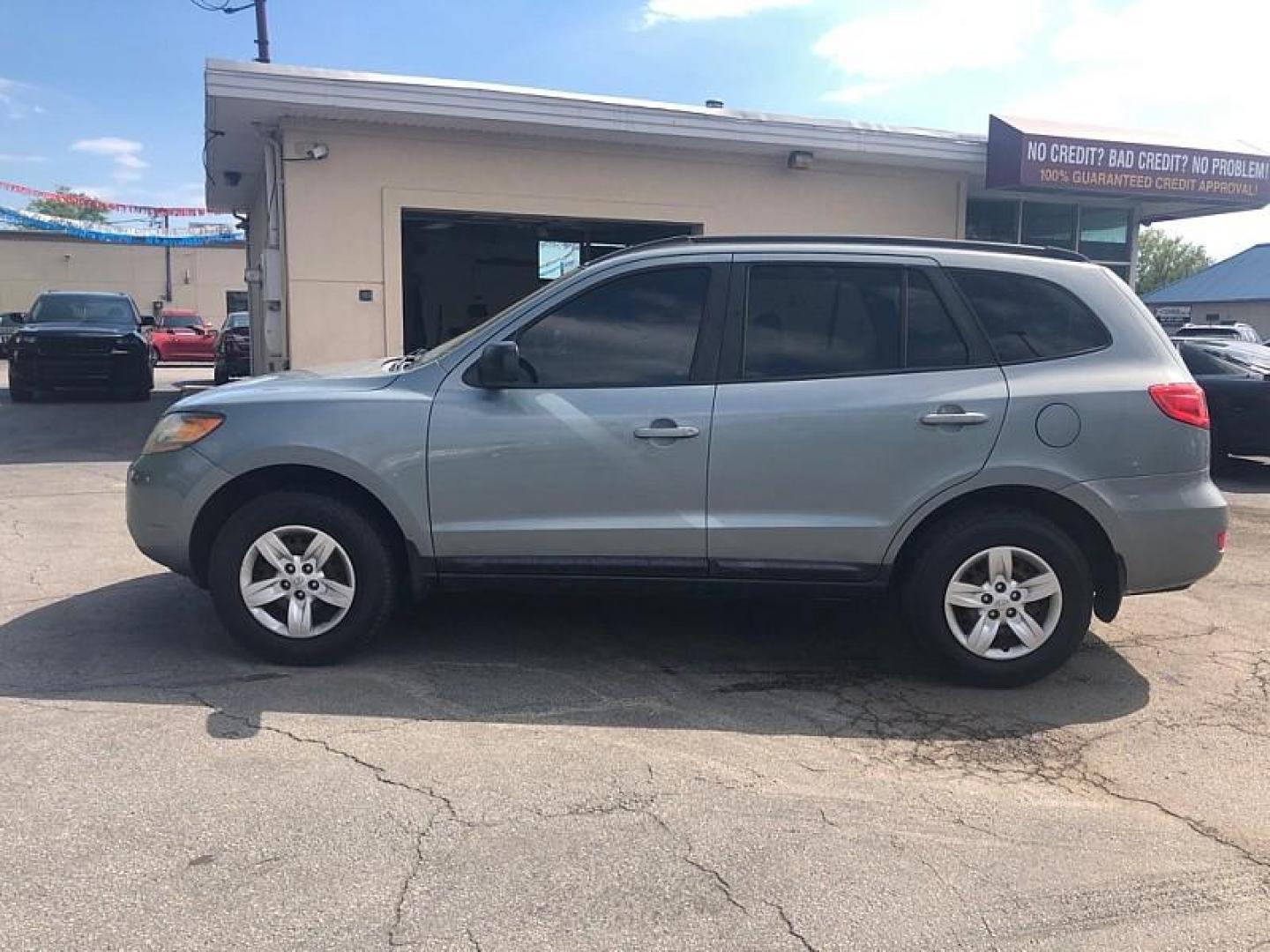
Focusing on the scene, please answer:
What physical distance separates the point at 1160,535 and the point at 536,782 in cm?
293

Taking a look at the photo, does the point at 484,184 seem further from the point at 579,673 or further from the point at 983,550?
the point at 983,550

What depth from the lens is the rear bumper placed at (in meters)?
4.55

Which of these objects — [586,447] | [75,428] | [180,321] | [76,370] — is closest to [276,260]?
[75,428]

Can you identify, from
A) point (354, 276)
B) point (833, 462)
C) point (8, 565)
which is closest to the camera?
point (833, 462)

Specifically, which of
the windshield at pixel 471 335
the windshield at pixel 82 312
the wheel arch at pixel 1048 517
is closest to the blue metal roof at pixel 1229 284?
the windshield at pixel 82 312

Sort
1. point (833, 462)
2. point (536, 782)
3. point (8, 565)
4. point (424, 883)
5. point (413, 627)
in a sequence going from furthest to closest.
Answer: point (8, 565) < point (413, 627) < point (833, 462) < point (536, 782) < point (424, 883)

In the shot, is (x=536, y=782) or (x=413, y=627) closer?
(x=536, y=782)

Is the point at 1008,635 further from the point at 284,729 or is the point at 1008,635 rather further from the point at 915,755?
the point at 284,729

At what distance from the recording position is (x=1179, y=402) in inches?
180

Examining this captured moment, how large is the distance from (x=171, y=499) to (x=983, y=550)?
142 inches

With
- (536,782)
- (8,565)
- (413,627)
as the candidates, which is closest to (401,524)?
(413,627)

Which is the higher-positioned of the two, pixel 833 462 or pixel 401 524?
pixel 833 462

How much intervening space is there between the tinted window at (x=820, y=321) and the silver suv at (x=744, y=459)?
0.4 inches

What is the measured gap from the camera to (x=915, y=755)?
4.01 meters
